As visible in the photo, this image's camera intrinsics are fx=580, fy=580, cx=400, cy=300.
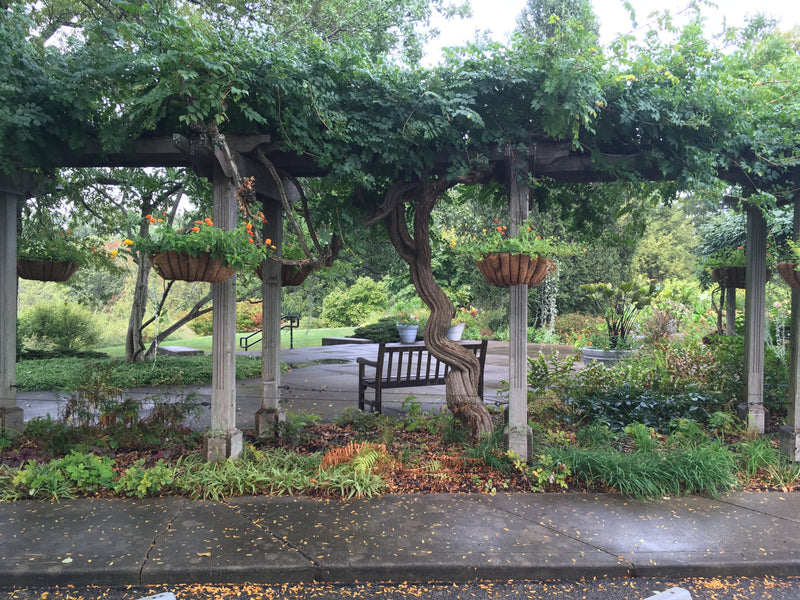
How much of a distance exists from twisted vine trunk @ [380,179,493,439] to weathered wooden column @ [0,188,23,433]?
3.49 meters

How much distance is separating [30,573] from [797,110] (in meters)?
6.05

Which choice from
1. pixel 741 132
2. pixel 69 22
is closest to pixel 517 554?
pixel 741 132

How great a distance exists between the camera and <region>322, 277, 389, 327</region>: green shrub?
23.8m

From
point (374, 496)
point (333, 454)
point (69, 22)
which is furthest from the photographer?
point (69, 22)

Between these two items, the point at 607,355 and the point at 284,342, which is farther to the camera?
the point at 284,342

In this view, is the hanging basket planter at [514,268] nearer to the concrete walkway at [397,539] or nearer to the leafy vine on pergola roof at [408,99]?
the leafy vine on pergola roof at [408,99]

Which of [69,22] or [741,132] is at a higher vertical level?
[69,22]

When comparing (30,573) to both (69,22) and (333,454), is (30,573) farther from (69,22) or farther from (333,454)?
(69,22)

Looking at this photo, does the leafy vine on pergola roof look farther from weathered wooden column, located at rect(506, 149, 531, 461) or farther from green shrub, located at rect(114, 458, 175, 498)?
green shrub, located at rect(114, 458, 175, 498)

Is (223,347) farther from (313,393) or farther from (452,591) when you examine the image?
(313,393)

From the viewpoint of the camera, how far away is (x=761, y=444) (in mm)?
4898

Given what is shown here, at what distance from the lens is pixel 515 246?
14.5 feet

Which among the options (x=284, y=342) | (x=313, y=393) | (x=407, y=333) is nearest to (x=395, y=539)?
(x=313, y=393)

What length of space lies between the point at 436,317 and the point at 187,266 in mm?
2369
